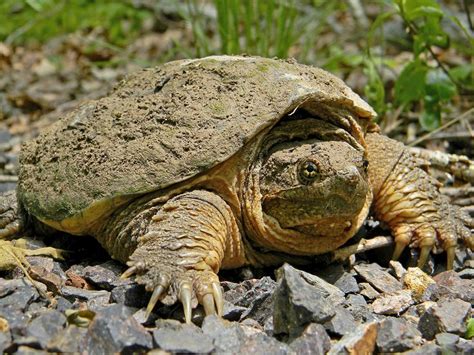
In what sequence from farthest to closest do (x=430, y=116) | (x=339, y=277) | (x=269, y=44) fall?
(x=269, y=44) < (x=430, y=116) < (x=339, y=277)

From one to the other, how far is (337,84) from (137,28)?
5.84 m

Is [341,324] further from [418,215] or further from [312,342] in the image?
[418,215]

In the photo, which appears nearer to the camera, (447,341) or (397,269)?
(447,341)

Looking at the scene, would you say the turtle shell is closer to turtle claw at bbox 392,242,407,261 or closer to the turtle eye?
the turtle eye

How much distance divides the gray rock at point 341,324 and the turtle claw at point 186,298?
1.64 feet

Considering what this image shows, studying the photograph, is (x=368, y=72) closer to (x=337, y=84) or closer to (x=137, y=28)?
(x=337, y=84)

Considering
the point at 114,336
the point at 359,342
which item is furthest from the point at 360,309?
the point at 114,336

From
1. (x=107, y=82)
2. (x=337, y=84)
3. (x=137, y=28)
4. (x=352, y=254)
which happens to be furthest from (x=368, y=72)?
(x=137, y=28)

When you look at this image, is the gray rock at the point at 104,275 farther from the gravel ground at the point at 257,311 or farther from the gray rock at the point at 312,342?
the gray rock at the point at 312,342

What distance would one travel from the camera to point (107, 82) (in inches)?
263

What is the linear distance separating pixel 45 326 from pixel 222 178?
3.31ft

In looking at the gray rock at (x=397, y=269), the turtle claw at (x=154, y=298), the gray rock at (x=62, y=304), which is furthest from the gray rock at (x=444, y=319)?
the gray rock at (x=62, y=304)

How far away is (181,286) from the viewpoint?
7.94 feet

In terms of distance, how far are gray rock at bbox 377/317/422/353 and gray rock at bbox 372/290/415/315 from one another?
37 cm
